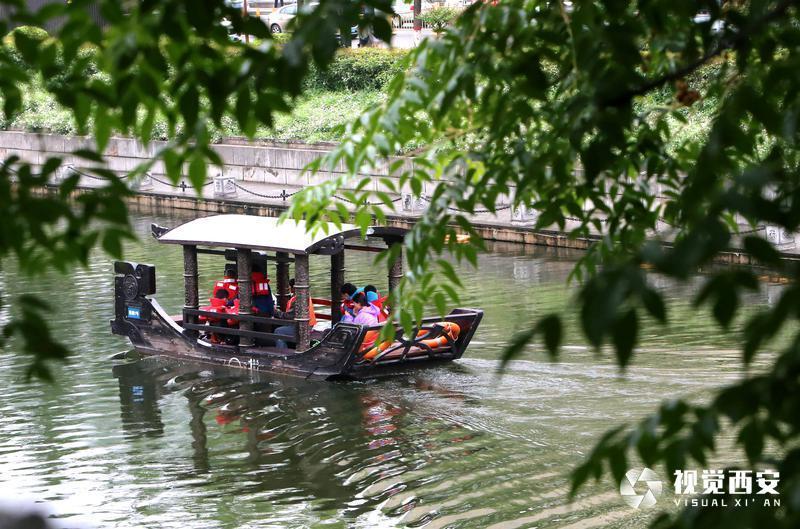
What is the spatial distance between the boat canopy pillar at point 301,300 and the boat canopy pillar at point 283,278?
37.3 inches

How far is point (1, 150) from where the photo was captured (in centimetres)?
3275

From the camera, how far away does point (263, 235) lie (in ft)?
45.5

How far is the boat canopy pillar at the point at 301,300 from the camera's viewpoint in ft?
44.2

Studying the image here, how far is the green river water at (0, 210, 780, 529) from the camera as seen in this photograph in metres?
10.0

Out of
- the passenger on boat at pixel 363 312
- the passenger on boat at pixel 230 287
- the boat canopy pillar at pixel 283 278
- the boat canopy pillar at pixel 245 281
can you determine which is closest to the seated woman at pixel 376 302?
the passenger on boat at pixel 363 312

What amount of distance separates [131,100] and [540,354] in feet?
36.8

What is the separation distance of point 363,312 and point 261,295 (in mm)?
1652

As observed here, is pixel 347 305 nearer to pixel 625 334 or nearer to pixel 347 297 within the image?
pixel 347 297

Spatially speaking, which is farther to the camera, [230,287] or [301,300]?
[230,287]

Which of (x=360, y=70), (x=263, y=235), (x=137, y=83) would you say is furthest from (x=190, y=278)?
(x=360, y=70)

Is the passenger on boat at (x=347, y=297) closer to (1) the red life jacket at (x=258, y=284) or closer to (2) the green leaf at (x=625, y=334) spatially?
(1) the red life jacket at (x=258, y=284)

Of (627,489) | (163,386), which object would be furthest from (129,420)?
(627,489)

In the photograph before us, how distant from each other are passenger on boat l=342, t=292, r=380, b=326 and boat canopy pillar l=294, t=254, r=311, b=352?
48 cm

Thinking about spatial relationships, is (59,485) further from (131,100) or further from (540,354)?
(131,100)
